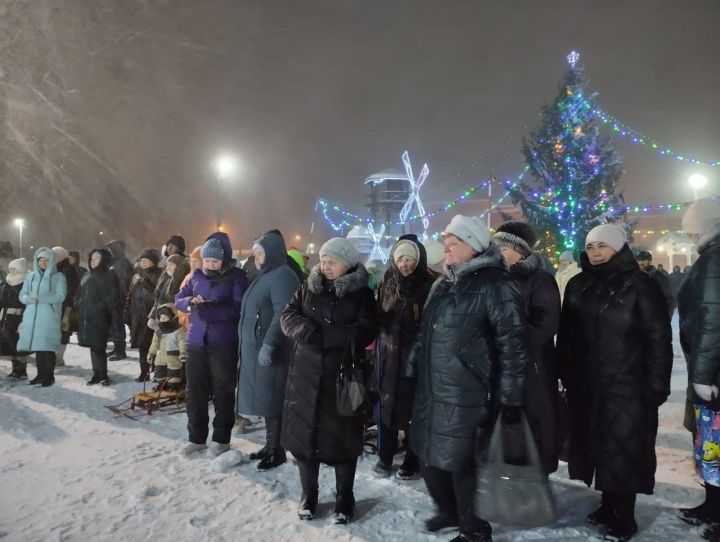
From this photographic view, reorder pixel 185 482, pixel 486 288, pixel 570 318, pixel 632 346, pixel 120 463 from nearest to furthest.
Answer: pixel 486 288 → pixel 632 346 → pixel 570 318 → pixel 185 482 → pixel 120 463

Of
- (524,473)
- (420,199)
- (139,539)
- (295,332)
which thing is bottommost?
(139,539)

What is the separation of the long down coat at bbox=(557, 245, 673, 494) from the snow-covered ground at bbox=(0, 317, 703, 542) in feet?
1.69

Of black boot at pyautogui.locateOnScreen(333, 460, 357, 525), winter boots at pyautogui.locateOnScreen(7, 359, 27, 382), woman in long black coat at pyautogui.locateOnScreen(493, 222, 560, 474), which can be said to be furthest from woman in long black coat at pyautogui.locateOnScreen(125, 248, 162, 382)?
woman in long black coat at pyautogui.locateOnScreen(493, 222, 560, 474)

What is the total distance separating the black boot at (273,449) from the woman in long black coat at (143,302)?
156 inches

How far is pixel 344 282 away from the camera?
343cm

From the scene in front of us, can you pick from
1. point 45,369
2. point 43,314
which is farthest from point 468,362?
point 45,369

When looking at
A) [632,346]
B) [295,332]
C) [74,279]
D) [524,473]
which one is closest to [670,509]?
[632,346]

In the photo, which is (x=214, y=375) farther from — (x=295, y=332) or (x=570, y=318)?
(x=570, y=318)

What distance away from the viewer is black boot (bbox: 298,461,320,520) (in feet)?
11.5

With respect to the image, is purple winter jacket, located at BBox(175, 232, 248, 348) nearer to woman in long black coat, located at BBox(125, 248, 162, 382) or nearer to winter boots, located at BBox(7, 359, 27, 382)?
woman in long black coat, located at BBox(125, 248, 162, 382)

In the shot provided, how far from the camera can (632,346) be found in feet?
10.6

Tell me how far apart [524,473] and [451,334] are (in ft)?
2.78

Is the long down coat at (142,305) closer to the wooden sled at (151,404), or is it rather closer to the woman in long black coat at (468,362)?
the wooden sled at (151,404)

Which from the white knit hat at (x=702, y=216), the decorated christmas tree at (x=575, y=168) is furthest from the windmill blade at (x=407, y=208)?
the white knit hat at (x=702, y=216)
